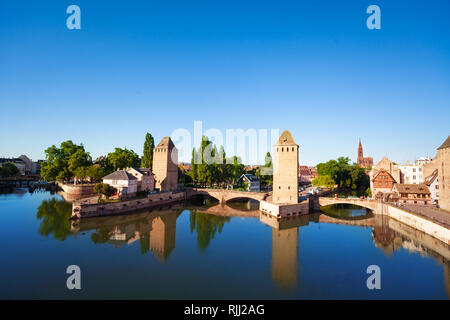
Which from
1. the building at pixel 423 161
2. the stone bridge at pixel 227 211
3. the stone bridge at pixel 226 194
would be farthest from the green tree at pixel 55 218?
the building at pixel 423 161

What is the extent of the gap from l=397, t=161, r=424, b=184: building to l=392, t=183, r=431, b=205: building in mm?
13264

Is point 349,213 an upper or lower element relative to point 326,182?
→ lower

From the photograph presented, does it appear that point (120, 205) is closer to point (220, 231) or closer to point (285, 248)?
point (220, 231)

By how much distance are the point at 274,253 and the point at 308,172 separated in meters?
75.9

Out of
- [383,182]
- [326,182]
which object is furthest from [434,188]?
[326,182]

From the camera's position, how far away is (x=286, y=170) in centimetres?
3519

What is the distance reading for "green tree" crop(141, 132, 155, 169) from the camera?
53.7 meters

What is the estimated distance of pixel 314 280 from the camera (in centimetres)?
1488

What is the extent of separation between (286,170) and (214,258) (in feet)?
67.5

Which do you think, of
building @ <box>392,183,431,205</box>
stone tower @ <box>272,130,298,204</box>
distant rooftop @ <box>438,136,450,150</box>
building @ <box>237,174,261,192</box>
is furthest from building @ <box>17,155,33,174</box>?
distant rooftop @ <box>438,136,450,150</box>

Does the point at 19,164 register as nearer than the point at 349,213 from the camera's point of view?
No

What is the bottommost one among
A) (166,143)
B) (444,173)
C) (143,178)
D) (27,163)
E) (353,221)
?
(353,221)

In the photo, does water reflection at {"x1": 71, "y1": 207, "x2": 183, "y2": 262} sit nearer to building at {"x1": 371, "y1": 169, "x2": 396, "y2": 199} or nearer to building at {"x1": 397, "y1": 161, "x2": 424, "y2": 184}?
building at {"x1": 371, "y1": 169, "x2": 396, "y2": 199}

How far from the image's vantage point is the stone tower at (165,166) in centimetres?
4578
